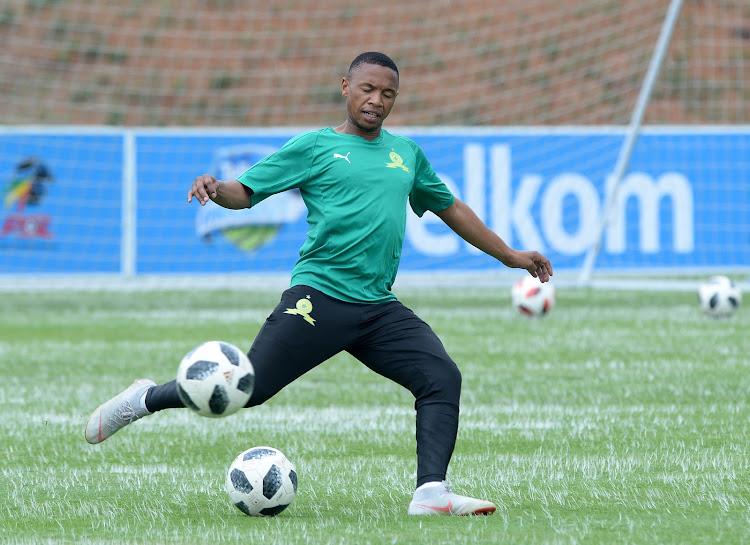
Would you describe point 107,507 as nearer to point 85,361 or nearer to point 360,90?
point 360,90

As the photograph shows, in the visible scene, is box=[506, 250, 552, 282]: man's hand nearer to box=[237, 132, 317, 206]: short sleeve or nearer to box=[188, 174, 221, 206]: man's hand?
box=[237, 132, 317, 206]: short sleeve

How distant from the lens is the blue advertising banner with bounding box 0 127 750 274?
62.9ft

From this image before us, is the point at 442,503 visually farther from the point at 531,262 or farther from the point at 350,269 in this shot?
the point at 531,262

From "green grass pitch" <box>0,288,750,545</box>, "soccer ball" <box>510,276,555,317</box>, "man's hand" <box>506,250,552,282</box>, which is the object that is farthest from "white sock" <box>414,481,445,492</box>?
"soccer ball" <box>510,276,555,317</box>

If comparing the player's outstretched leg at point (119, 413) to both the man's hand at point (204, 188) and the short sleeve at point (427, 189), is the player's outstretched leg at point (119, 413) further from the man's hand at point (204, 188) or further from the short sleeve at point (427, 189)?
the short sleeve at point (427, 189)

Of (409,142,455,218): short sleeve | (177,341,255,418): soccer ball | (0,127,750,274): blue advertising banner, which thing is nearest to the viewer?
(177,341,255,418): soccer ball

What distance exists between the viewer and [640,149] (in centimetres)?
2050

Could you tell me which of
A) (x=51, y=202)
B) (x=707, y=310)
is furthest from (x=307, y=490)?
(x=51, y=202)

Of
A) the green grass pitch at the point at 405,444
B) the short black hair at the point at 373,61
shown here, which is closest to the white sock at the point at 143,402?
the green grass pitch at the point at 405,444

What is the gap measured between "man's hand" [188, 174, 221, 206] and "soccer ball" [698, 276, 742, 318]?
9511mm

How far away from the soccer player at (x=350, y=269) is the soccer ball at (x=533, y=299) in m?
8.79

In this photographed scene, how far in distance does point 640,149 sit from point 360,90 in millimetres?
15650

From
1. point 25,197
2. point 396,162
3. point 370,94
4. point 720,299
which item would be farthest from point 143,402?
point 25,197

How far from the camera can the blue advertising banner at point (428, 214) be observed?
19.2m
